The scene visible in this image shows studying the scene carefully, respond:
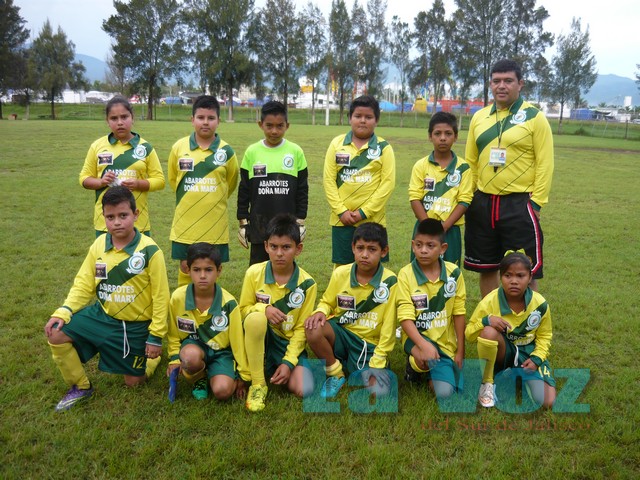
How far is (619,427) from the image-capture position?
121 inches

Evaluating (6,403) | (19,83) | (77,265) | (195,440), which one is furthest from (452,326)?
(19,83)

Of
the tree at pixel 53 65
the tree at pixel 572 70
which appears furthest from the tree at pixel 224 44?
the tree at pixel 572 70

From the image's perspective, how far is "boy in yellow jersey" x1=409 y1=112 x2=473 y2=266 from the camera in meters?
4.12

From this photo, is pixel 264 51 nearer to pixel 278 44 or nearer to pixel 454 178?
pixel 278 44

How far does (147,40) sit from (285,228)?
50.1 metres

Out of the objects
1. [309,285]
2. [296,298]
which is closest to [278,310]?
[296,298]

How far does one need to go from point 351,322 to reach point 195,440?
4.38ft

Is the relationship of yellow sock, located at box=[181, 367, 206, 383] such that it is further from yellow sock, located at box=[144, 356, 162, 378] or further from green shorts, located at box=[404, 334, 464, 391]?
green shorts, located at box=[404, 334, 464, 391]

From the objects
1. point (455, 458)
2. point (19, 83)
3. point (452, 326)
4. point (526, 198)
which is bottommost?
point (455, 458)

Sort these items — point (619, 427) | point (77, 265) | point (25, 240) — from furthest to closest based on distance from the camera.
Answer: point (25, 240) < point (77, 265) < point (619, 427)

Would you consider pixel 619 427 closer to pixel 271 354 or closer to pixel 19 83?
pixel 271 354

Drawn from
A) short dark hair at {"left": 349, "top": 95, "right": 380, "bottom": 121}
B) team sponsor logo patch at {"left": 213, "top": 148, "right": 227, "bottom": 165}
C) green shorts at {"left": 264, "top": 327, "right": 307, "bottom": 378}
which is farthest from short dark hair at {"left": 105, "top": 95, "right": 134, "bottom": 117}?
green shorts at {"left": 264, "top": 327, "right": 307, "bottom": 378}

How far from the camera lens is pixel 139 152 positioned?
13.9ft

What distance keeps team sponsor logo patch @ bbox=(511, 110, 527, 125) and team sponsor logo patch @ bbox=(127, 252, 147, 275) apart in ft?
9.70
